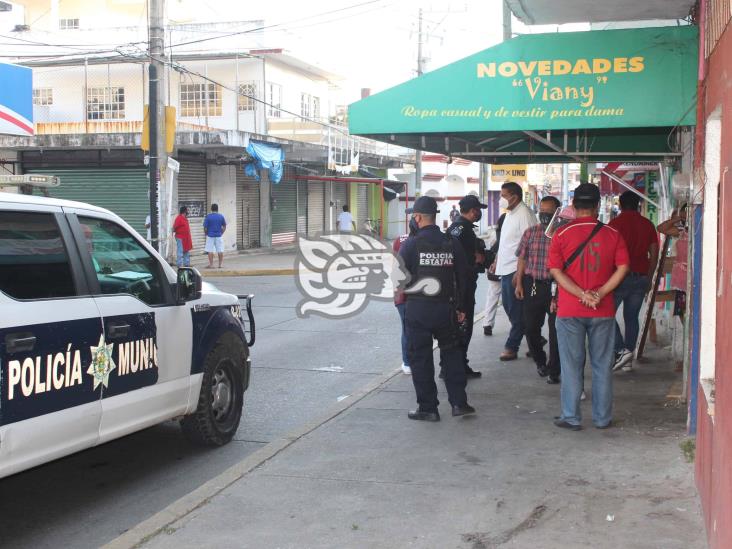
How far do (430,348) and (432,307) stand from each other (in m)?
0.36

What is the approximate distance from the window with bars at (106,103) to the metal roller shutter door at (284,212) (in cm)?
634

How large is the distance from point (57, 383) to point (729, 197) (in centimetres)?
344

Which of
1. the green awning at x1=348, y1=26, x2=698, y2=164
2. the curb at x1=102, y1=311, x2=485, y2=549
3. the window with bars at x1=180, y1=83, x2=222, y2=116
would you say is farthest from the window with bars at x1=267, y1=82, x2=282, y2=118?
the curb at x1=102, y1=311, x2=485, y2=549

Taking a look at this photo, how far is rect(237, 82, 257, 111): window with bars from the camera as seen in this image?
32.2 meters

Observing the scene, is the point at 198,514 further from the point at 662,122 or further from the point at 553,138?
the point at 553,138

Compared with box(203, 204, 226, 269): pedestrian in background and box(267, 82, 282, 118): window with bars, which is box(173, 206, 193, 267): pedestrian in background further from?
box(267, 82, 282, 118): window with bars

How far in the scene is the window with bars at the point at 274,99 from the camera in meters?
32.8

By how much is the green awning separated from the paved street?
2.80 metres

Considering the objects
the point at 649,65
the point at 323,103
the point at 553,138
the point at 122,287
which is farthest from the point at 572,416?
the point at 323,103

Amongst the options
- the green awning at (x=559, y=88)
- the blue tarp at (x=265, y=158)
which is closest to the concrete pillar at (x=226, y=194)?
the blue tarp at (x=265, y=158)

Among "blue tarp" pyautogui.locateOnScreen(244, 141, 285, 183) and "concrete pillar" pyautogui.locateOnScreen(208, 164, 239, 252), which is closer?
"blue tarp" pyautogui.locateOnScreen(244, 141, 285, 183)

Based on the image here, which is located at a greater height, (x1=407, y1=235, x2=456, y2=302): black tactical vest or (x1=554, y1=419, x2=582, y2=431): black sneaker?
(x1=407, y1=235, x2=456, y2=302): black tactical vest

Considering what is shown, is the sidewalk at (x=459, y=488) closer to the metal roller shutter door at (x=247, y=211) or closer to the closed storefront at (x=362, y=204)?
the metal roller shutter door at (x=247, y=211)

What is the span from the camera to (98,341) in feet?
16.9
